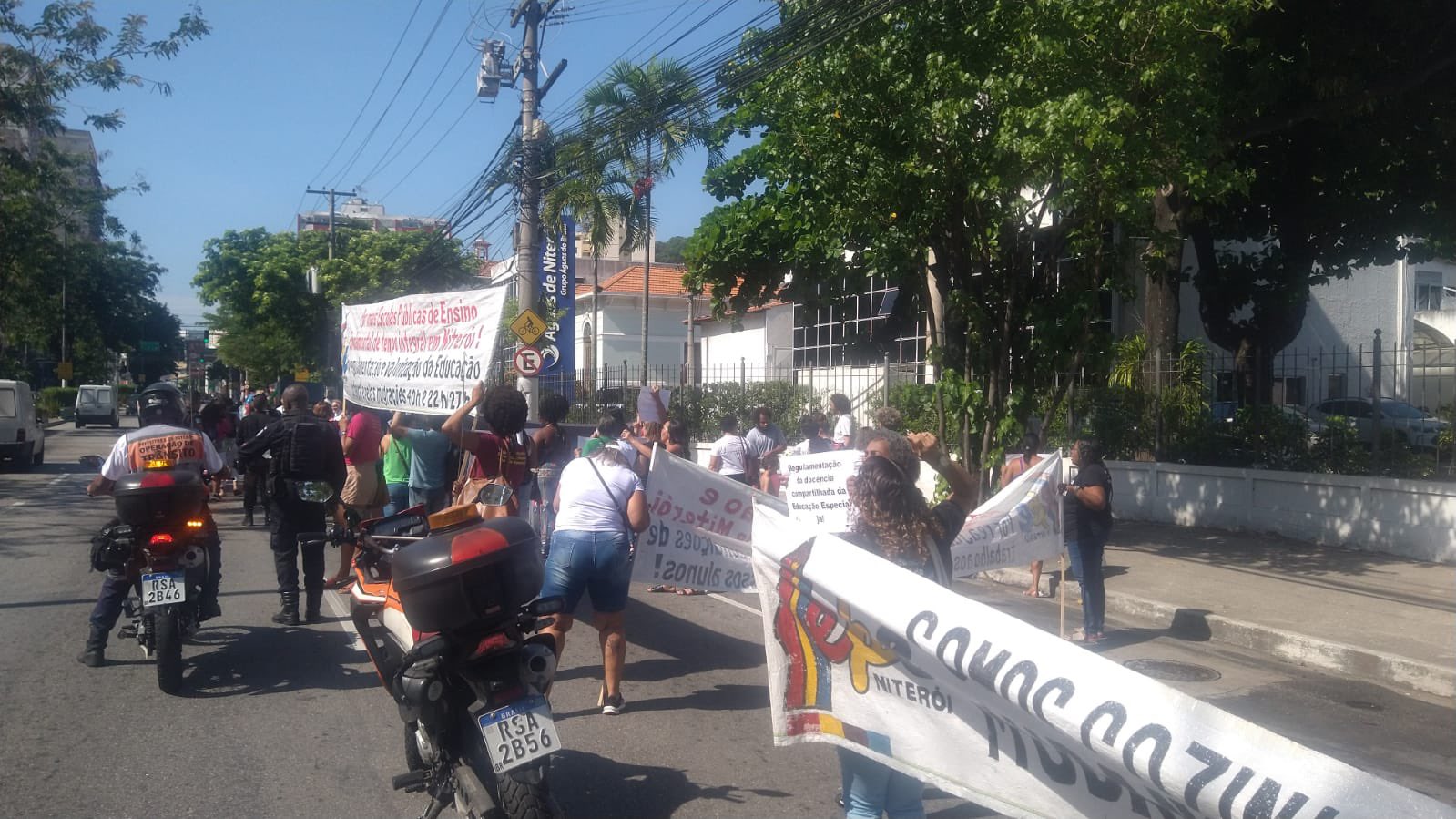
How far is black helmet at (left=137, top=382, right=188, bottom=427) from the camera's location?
290 inches

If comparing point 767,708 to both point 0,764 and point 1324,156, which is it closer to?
point 0,764

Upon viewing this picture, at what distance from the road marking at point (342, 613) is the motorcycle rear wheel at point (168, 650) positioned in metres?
1.32

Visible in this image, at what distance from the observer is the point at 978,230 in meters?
12.3

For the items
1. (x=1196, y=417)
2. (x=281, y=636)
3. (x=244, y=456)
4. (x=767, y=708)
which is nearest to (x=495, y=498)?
A: (x=767, y=708)

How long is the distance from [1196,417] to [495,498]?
1206cm

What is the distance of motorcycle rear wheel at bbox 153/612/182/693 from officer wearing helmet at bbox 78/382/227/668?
583 millimetres

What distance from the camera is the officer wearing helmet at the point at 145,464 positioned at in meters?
6.95

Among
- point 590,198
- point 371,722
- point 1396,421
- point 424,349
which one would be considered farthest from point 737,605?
point 590,198

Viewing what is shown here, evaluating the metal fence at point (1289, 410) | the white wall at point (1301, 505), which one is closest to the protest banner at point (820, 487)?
the metal fence at point (1289, 410)

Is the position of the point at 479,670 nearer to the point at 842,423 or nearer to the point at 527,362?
the point at 842,423

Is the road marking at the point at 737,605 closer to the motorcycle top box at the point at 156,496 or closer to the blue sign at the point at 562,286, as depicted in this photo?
the motorcycle top box at the point at 156,496

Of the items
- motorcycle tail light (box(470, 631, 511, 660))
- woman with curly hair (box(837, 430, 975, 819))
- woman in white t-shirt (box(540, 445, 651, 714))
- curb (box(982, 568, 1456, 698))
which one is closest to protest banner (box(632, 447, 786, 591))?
woman in white t-shirt (box(540, 445, 651, 714))

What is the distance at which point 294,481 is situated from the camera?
27.4 feet

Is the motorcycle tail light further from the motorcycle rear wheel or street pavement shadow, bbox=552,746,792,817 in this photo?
the motorcycle rear wheel
